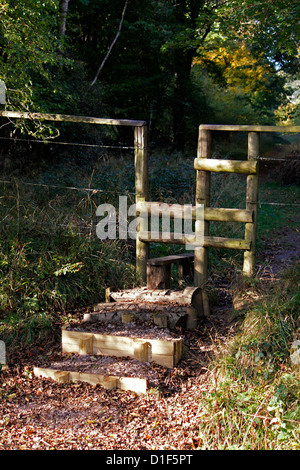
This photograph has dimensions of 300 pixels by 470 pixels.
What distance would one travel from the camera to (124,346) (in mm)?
4566

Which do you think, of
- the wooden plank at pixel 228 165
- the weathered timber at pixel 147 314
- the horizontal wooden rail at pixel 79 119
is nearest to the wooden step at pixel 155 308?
the weathered timber at pixel 147 314

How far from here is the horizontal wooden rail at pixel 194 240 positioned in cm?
551

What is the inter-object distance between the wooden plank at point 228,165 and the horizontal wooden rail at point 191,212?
423 millimetres

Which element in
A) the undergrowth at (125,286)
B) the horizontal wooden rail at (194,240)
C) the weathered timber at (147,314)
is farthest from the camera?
the horizontal wooden rail at (194,240)

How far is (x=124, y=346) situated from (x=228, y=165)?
2220 millimetres

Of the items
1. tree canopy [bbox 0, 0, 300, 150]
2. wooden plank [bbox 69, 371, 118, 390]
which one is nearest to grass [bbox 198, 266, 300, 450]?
wooden plank [bbox 69, 371, 118, 390]

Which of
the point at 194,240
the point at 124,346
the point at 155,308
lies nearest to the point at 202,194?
the point at 194,240

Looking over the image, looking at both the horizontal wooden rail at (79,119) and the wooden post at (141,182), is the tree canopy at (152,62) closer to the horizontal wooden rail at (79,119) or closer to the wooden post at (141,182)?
the horizontal wooden rail at (79,119)

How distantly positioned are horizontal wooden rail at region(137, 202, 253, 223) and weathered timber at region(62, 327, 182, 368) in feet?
5.36

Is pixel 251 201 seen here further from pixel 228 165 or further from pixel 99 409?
pixel 99 409

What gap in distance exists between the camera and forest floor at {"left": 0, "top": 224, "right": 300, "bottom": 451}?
346cm

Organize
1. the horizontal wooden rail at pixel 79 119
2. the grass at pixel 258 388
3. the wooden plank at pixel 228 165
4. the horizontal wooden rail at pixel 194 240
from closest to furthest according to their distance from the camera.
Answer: the grass at pixel 258 388 < the wooden plank at pixel 228 165 < the horizontal wooden rail at pixel 194 240 < the horizontal wooden rail at pixel 79 119
